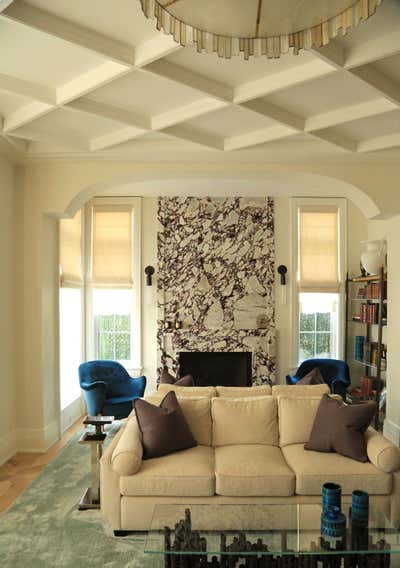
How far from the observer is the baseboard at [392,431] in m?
5.30

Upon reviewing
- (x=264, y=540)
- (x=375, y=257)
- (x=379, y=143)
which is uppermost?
(x=379, y=143)

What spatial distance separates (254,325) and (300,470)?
12.4ft

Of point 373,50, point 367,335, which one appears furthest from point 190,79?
point 367,335

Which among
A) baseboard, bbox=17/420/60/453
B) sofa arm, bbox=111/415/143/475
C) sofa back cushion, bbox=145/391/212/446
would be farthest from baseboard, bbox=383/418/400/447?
baseboard, bbox=17/420/60/453

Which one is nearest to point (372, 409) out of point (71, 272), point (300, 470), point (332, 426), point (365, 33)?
point (332, 426)

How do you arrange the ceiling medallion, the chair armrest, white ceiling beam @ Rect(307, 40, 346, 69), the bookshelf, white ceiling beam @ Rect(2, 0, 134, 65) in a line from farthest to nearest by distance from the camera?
1. the bookshelf
2. the chair armrest
3. white ceiling beam @ Rect(307, 40, 346, 69)
4. white ceiling beam @ Rect(2, 0, 134, 65)
5. the ceiling medallion

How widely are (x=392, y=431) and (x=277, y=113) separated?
3676 millimetres

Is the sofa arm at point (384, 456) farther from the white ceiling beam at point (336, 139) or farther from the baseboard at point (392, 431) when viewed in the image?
the white ceiling beam at point (336, 139)

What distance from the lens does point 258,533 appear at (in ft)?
8.64

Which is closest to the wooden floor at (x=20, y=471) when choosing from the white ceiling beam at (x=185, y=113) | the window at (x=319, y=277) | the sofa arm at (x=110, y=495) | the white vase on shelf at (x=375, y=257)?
the sofa arm at (x=110, y=495)

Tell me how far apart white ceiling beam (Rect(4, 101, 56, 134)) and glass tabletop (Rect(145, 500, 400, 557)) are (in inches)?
114

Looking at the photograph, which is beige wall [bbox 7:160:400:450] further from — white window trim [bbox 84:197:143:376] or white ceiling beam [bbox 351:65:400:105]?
white window trim [bbox 84:197:143:376]

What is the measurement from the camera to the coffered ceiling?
8.57ft

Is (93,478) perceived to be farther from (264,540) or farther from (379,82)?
(379,82)
